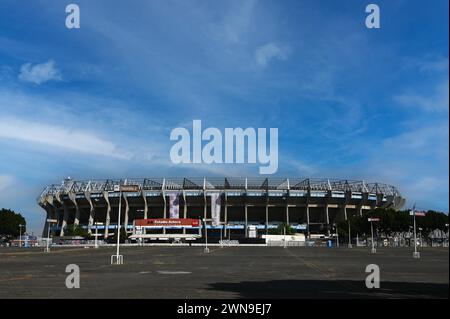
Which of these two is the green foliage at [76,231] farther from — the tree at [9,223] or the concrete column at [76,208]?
the tree at [9,223]

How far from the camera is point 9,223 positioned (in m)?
171

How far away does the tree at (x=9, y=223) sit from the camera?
171 metres

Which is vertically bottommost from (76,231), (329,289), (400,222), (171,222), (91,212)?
(76,231)

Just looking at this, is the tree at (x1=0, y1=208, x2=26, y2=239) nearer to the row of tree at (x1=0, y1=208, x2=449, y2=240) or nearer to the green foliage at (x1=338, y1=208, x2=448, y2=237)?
the row of tree at (x1=0, y1=208, x2=449, y2=240)

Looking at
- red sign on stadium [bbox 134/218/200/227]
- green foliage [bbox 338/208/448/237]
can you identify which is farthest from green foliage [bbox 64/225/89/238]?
green foliage [bbox 338/208/448/237]

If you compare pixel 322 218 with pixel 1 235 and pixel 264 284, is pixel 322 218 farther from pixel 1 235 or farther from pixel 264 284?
pixel 264 284

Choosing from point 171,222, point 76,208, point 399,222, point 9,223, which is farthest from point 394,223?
point 9,223

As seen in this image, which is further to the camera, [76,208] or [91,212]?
[76,208]

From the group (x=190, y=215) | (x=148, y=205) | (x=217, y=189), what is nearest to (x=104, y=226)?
(x=148, y=205)

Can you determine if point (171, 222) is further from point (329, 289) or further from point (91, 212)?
point (329, 289)

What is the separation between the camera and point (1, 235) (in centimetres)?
17675

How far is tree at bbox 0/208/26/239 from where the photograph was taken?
171m

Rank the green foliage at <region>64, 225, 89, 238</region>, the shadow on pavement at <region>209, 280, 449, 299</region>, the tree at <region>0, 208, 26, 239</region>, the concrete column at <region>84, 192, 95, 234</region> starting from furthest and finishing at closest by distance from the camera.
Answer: the concrete column at <region>84, 192, 95, 234</region>
the green foliage at <region>64, 225, 89, 238</region>
the tree at <region>0, 208, 26, 239</region>
the shadow on pavement at <region>209, 280, 449, 299</region>
